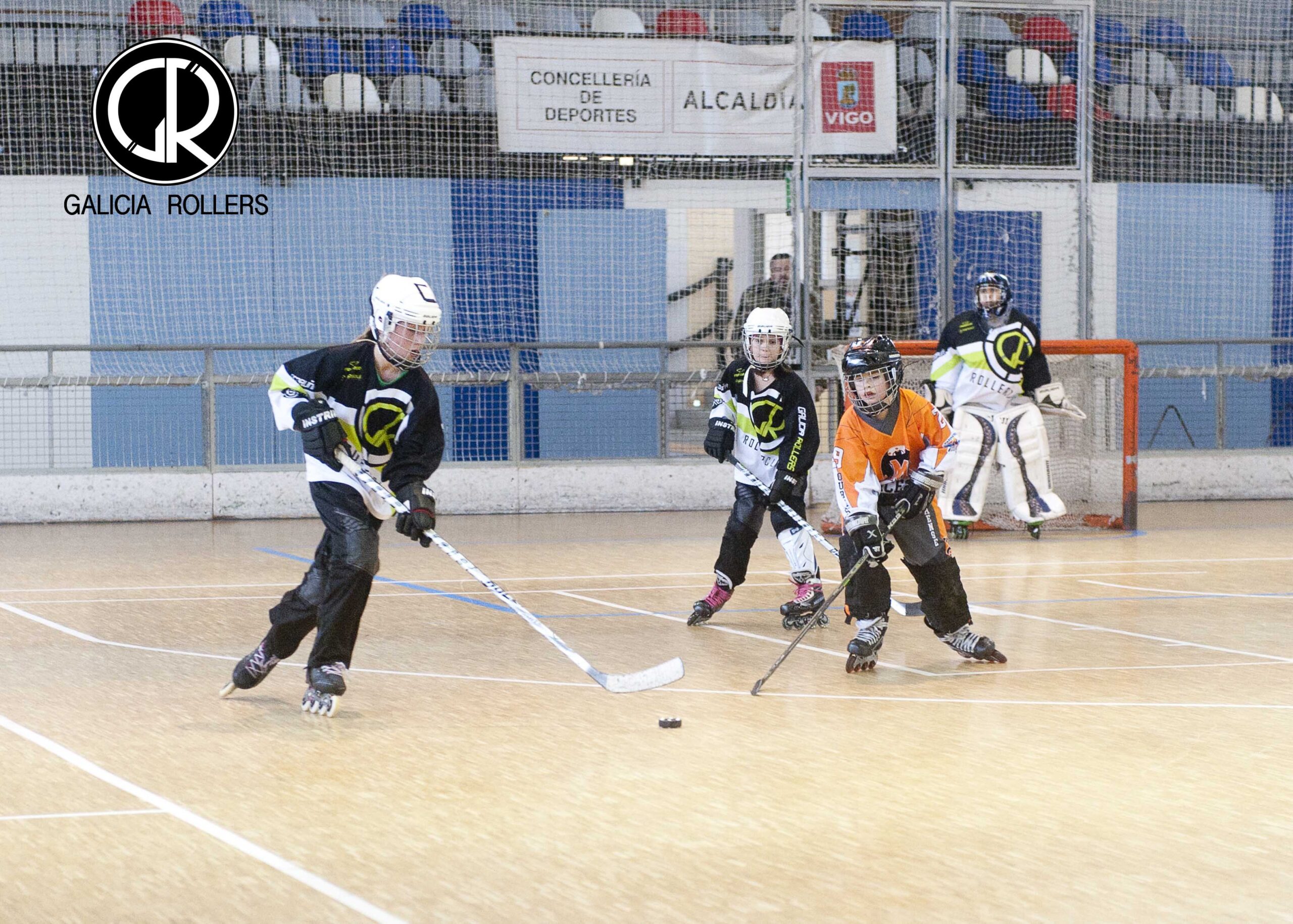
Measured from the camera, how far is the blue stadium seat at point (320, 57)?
41.4ft

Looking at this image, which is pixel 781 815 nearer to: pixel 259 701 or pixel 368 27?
pixel 259 701

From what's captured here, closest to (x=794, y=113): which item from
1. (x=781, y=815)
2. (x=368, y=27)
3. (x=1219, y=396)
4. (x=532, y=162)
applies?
(x=532, y=162)

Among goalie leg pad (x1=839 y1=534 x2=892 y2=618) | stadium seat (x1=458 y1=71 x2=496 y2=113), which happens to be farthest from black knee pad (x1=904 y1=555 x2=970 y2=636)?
stadium seat (x1=458 y1=71 x2=496 y2=113)

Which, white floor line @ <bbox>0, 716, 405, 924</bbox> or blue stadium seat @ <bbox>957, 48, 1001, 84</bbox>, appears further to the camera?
blue stadium seat @ <bbox>957, 48, 1001, 84</bbox>

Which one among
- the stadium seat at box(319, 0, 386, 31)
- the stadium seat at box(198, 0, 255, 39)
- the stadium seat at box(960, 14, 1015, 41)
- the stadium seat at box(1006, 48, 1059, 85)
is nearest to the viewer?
the stadium seat at box(198, 0, 255, 39)

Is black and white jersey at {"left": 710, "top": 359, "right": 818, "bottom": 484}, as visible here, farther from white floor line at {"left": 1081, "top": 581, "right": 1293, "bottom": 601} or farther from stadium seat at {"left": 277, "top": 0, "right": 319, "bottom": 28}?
stadium seat at {"left": 277, "top": 0, "right": 319, "bottom": 28}

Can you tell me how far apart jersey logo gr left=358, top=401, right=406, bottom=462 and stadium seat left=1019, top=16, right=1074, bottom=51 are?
9.32 metres

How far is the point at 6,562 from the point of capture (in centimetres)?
951

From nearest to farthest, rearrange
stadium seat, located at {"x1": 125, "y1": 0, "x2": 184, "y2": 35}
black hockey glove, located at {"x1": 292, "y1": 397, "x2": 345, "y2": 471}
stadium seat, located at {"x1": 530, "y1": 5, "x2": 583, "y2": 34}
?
black hockey glove, located at {"x1": 292, "y1": 397, "x2": 345, "y2": 471} < stadium seat, located at {"x1": 125, "y1": 0, "x2": 184, "y2": 35} < stadium seat, located at {"x1": 530, "y1": 5, "x2": 583, "y2": 34}

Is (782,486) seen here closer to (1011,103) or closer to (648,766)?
(648,766)

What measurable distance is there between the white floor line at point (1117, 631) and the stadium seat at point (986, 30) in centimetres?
723

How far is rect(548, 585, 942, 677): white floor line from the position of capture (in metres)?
5.86

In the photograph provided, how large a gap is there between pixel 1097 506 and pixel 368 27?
6.70 m

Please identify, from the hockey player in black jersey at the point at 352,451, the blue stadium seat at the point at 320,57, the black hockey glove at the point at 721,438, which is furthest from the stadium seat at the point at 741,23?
the hockey player in black jersey at the point at 352,451
